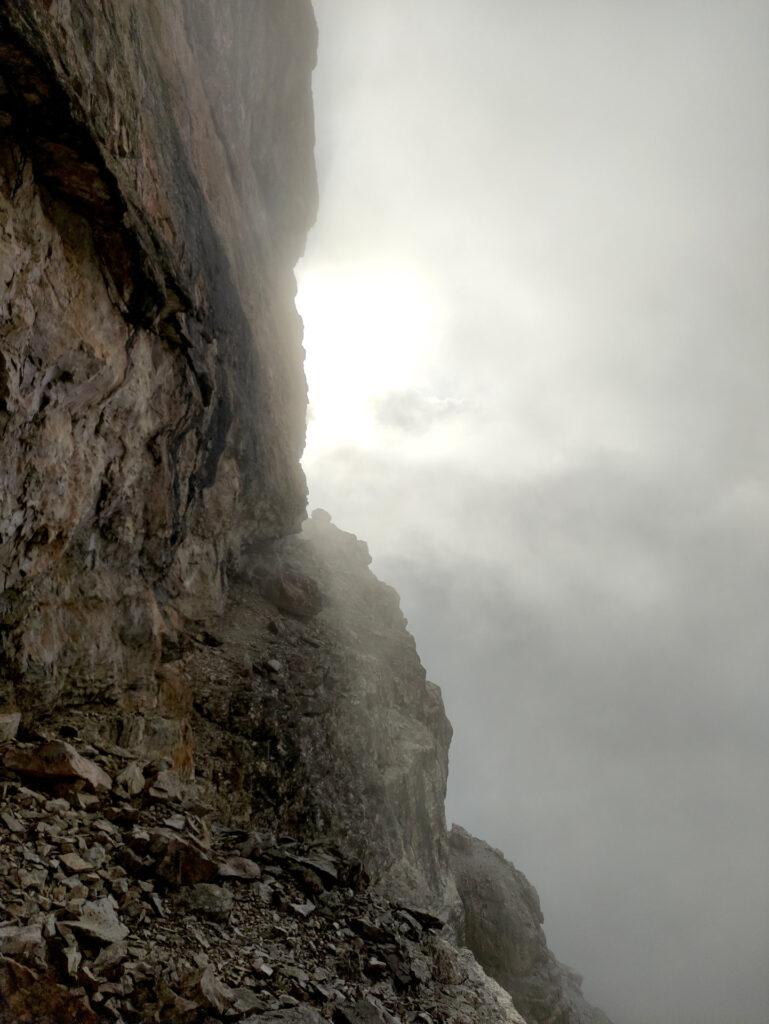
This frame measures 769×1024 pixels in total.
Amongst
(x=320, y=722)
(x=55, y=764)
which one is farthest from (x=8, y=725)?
(x=320, y=722)

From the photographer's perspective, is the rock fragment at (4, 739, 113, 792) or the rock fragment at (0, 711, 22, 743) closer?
the rock fragment at (4, 739, 113, 792)

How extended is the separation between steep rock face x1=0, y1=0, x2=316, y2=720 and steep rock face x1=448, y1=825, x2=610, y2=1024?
101 ft

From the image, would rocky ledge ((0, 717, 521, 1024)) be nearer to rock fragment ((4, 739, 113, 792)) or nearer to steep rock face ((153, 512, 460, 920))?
rock fragment ((4, 739, 113, 792))

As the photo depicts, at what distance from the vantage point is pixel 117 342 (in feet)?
43.5

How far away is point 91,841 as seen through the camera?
30.9 feet

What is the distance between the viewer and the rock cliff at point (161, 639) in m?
8.53

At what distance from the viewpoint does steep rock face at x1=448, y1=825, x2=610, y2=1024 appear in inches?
1384

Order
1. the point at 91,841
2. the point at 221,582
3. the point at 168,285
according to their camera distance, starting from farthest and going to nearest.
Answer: the point at 221,582 < the point at 168,285 < the point at 91,841

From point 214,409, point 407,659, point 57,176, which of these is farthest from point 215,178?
point 407,659

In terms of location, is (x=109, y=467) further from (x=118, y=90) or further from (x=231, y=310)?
(x=231, y=310)

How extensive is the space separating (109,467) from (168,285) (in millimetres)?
4973

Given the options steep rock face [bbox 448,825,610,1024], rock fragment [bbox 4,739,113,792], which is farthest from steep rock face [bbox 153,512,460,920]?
steep rock face [bbox 448,825,610,1024]

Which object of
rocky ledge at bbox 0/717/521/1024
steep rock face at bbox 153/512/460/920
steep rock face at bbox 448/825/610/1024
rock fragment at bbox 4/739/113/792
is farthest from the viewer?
steep rock face at bbox 448/825/610/1024

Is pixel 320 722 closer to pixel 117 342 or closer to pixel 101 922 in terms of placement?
pixel 101 922
